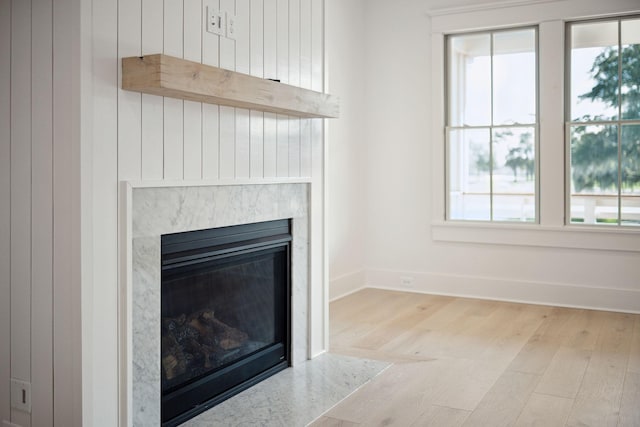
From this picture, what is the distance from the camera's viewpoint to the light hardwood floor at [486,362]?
2.76 metres

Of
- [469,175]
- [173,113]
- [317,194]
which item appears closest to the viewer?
[173,113]

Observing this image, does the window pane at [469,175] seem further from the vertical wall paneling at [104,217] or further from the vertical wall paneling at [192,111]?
the vertical wall paneling at [104,217]

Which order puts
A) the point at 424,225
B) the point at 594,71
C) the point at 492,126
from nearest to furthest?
the point at 594,71
the point at 492,126
the point at 424,225

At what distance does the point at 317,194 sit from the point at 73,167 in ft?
5.29

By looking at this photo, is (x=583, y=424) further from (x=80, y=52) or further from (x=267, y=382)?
(x=80, y=52)

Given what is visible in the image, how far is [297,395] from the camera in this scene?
2.95 metres

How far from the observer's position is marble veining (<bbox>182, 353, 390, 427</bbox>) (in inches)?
105

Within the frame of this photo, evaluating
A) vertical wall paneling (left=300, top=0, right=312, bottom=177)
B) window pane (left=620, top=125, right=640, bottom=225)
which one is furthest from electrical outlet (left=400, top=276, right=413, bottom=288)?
Answer: vertical wall paneling (left=300, top=0, right=312, bottom=177)

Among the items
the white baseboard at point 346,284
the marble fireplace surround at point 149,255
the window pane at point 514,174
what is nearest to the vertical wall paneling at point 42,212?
the marble fireplace surround at point 149,255

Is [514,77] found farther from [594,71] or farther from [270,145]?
[270,145]

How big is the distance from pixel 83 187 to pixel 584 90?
400 cm

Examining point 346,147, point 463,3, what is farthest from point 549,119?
point 346,147

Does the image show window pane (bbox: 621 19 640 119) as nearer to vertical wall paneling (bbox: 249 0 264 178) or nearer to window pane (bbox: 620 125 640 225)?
window pane (bbox: 620 125 640 225)

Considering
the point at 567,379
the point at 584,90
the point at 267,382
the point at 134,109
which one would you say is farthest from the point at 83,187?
the point at 584,90
